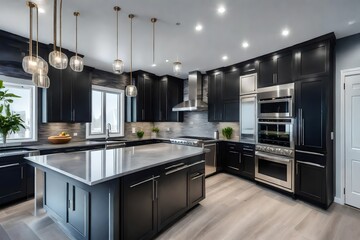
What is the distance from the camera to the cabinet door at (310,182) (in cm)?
295

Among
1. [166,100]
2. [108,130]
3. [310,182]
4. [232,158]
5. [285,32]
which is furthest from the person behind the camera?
[166,100]

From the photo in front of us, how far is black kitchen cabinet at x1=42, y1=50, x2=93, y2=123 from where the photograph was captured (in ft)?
12.0

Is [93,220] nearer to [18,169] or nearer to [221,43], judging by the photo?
[18,169]

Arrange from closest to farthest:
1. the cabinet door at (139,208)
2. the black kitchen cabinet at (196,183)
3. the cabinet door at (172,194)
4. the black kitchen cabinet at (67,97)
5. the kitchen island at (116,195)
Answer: the kitchen island at (116,195) < the cabinet door at (139,208) < the cabinet door at (172,194) < the black kitchen cabinet at (196,183) < the black kitchen cabinet at (67,97)

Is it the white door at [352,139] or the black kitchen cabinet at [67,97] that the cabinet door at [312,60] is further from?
the black kitchen cabinet at [67,97]

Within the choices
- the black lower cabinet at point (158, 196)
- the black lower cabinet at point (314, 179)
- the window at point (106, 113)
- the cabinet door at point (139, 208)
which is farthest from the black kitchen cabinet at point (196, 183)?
the window at point (106, 113)

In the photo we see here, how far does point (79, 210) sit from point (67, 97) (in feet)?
9.32

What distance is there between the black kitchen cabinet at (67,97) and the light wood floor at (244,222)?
5.63 ft

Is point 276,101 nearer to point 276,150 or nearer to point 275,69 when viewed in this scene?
point 275,69

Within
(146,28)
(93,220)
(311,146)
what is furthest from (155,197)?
(311,146)

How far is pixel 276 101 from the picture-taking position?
3.60 metres

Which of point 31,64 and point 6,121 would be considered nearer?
point 31,64

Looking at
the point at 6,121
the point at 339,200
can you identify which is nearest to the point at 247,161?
the point at 339,200

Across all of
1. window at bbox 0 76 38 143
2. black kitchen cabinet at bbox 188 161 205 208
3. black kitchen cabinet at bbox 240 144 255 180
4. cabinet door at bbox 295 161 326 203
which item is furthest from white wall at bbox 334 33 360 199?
window at bbox 0 76 38 143
